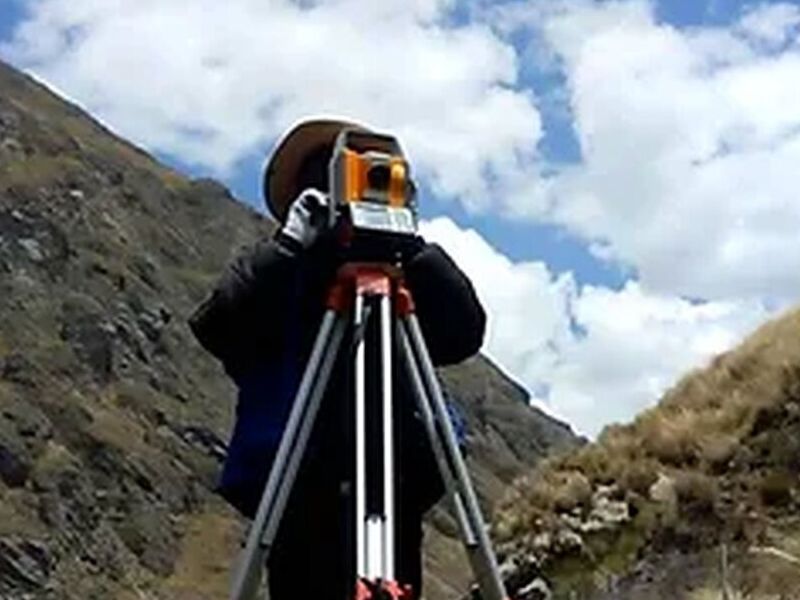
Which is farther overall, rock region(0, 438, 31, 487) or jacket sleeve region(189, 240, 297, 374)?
rock region(0, 438, 31, 487)

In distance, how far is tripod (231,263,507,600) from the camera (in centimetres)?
459

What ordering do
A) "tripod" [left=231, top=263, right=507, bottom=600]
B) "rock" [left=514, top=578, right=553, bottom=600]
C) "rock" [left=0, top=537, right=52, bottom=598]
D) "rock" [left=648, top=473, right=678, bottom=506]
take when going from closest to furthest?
"tripod" [left=231, top=263, right=507, bottom=600] < "rock" [left=514, top=578, right=553, bottom=600] < "rock" [left=648, top=473, right=678, bottom=506] < "rock" [left=0, top=537, right=52, bottom=598]

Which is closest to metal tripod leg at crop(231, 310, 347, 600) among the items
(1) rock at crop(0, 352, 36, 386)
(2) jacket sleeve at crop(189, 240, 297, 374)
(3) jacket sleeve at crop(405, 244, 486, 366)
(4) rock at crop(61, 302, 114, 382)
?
(2) jacket sleeve at crop(189, 240, 297, 374)

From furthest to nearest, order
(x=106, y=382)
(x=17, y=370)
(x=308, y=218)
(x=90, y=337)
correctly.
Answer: (x=90, y=337) < (x=106, y=382) < (x=17, y=370) < (x=308, y=218)

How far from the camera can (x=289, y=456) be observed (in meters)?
4.77

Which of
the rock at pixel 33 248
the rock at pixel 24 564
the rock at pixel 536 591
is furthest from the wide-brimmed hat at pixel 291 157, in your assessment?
the rock at pixel 33 248

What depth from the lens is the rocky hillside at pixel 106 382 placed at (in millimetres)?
116688

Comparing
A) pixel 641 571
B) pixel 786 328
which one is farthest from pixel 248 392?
pixel 786 328

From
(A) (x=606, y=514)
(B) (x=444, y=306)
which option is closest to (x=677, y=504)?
(A) (x=606, y=514)

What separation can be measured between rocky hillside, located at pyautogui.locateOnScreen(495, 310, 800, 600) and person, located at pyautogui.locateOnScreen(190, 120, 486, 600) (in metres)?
3.35

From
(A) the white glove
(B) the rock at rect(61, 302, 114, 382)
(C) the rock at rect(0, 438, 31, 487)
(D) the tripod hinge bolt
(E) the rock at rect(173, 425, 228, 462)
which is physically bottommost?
(D) the tripod hinge bolt

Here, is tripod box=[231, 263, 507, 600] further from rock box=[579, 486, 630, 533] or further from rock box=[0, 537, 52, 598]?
rock box=[0, 537, 52, 598]

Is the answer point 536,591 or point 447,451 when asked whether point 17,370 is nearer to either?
point 536,591

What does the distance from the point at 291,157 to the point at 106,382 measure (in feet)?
446
